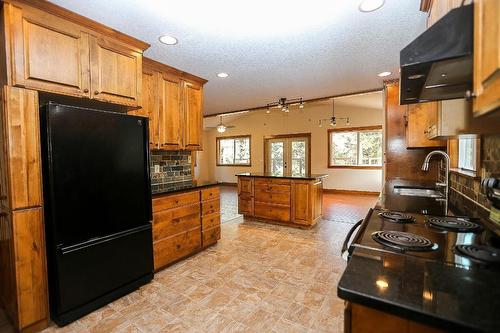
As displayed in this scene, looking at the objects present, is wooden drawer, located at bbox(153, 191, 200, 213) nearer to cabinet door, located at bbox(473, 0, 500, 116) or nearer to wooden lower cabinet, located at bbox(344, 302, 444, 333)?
wooden lower cabinet, located at bbox(344, 302, 444, 333)

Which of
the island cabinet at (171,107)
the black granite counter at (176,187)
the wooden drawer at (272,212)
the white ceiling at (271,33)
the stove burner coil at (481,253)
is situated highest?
the white ceiling at (271,33)

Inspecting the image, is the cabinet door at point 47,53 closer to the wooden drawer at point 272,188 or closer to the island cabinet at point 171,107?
the island cabinet at point 171,107

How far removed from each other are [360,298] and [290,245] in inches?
113

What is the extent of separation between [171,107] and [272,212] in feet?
8.15

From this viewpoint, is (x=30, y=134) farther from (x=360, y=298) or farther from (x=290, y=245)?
(x=290, y=245)

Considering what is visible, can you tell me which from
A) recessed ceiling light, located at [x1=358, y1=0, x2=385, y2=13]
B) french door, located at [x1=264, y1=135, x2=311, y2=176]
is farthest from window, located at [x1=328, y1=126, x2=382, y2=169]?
recessed ceiling light, located at [x1=358, y1=0, x2=385, y2=13]

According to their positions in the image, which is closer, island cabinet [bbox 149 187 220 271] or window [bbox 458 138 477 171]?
window [bbox 458 138 477 171]

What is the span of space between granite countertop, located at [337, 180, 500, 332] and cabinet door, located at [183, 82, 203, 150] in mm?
2738

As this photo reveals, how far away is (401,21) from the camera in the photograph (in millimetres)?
2076

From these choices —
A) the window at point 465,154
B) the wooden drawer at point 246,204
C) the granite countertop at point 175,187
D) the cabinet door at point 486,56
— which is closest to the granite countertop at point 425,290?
the cabinet door at point 486,56

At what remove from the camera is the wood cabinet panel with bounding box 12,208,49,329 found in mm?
1674

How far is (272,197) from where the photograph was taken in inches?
172

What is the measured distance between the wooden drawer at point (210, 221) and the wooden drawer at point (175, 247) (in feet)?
0.37

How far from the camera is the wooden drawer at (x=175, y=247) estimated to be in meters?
2.60
